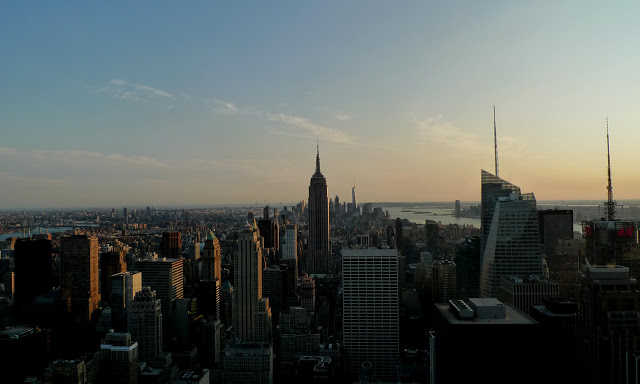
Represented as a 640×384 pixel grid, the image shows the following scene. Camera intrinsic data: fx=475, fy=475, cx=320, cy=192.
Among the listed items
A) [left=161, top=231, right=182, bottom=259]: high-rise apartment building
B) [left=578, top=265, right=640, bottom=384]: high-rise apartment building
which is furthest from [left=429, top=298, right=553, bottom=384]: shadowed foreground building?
[left=161, top=231, right=182, bottom=259]: high-rise apartment building

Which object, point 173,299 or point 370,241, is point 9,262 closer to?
point 173,299

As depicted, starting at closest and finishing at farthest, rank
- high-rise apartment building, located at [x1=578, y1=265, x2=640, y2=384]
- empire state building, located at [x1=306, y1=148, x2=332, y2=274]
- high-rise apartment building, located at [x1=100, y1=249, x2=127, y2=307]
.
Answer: high-rise apartment building, located at [x1=578, y1=265, x2=640, y2=384] < high-rise apartment building, located at [x1=100, y1=249, x2=127, y2=307] < empire state building, located at [x1=306, y1=148, x2=332, y2=274]

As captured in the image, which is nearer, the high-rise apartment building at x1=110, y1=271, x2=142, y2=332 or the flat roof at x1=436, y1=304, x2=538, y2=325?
the flat roof at x1=436, y1=304, x2=538, y2=325

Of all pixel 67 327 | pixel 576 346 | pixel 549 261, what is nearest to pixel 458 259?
pixel 549 261

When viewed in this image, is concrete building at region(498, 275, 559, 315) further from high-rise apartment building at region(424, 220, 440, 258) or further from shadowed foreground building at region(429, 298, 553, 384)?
high-rise apartment building at region(424, 220, 440, 258)

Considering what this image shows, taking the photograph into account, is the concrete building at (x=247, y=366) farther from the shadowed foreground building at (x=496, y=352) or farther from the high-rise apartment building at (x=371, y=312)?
the shadowed foreground building at (x=496, y=352)

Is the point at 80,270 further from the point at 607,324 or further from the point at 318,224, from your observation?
the point at 318,224
